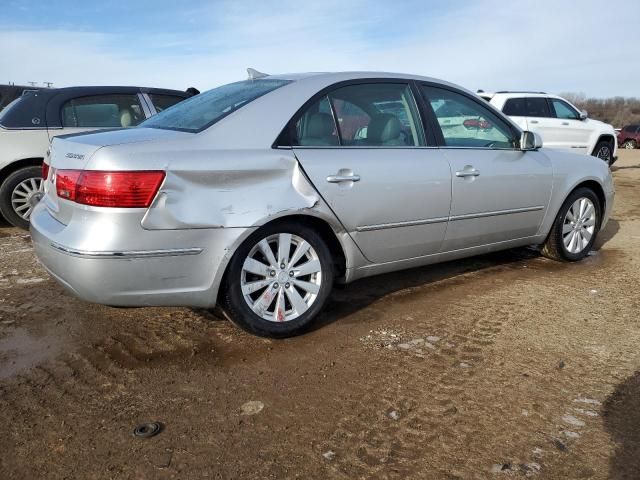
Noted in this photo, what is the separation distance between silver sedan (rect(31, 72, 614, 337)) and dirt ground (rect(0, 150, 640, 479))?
0.38 metres

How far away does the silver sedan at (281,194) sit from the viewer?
2.69 metres

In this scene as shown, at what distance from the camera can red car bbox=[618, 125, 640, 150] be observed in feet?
99.3

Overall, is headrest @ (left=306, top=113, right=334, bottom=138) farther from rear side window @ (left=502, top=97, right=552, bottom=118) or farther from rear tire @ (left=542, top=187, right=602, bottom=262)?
rear side window @ (left=502, top=97, right=552, bottom=118)

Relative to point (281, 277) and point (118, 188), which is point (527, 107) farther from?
point (118, 188)

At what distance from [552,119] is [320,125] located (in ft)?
32.2

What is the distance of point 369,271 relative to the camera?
356cm

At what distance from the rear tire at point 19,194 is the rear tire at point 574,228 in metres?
5.31

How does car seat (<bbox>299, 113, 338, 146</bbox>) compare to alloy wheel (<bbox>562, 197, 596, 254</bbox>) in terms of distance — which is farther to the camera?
alloy wheel (<bbox>562, 197, 596, 254</bbox>)

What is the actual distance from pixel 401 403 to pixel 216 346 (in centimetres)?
118

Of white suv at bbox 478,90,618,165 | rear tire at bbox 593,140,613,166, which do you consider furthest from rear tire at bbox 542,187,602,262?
rear tire at bbox 593,140,613,166

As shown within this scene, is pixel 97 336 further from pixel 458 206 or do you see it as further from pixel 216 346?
Answer: pixel 458 206

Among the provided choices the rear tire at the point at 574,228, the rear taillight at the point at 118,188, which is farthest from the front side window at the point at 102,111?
the rear tire at the point at 574,228

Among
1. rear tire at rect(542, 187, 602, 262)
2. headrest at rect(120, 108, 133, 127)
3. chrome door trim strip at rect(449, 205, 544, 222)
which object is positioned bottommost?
rear tire at rect(542, 187, 602, 262)

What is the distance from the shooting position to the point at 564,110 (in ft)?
39.0
